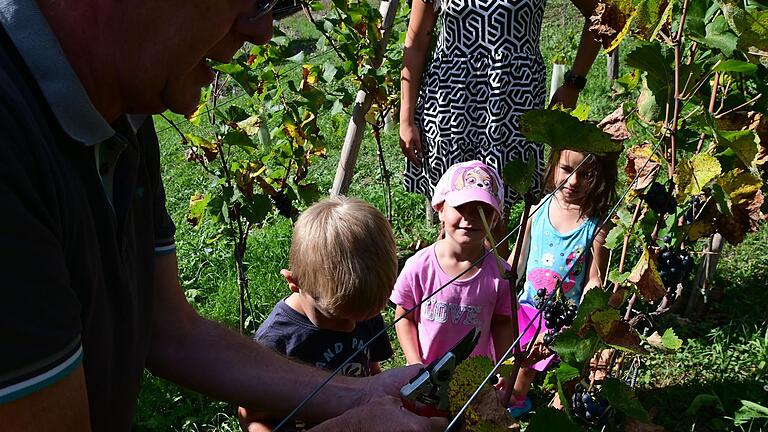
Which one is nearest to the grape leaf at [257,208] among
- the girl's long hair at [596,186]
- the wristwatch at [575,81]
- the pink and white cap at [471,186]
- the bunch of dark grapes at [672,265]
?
the pink and white cap at [471,186]

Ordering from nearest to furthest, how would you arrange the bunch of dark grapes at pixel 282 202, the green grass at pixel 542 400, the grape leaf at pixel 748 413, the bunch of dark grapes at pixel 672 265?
the bunch of dark grapes at pixel 672 265 < the grape leaf at pixel 748 413 < the green grass at pixel 542 400 < the bunch of dark grapes at pixel 282 202

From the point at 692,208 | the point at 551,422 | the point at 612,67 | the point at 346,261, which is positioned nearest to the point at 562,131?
the point at 551,422

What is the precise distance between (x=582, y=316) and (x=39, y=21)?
930mm

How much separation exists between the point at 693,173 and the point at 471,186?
1.16 metres

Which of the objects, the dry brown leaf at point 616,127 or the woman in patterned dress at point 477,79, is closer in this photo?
the dry brown leaf at point 616,127

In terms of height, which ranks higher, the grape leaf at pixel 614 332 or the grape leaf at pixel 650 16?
the grape leaf at pixel 650 16

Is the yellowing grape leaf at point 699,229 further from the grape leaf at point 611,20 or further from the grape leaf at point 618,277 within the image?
the grape leaf at point 611,20

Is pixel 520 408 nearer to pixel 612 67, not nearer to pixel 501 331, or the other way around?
pixel 501 331

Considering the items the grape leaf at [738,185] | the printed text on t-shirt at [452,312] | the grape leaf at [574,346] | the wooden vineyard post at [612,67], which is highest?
the wooden vineyard post at [612,67]

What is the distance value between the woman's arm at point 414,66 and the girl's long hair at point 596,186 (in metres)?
0.62

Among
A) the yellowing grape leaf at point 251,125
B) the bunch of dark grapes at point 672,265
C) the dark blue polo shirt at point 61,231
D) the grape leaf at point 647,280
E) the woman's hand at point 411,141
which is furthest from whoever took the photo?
the woman's hand at point 411,141

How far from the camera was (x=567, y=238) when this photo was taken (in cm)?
287

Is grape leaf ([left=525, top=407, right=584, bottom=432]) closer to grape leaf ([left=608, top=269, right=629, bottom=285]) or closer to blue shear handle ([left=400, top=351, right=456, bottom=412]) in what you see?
blue shear handle ([left=400, top=351, right=456, bottom=412])

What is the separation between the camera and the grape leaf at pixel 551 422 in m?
1.04
